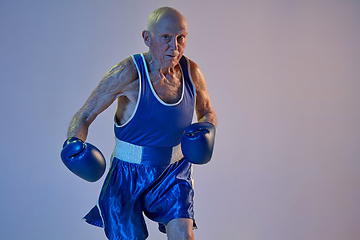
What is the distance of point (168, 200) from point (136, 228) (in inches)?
8.2

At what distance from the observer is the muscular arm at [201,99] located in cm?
266

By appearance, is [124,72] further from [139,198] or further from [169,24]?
[139,198]

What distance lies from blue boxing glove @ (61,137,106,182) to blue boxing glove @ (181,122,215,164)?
40 centimetres

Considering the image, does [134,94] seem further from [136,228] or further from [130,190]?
[136,228]

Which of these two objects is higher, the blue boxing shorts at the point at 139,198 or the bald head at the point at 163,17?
the bald head at the point at 163,17

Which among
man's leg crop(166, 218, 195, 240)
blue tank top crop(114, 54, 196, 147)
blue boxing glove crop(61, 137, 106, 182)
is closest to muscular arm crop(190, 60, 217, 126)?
blue tank top crop(114, 54, 196, 147)

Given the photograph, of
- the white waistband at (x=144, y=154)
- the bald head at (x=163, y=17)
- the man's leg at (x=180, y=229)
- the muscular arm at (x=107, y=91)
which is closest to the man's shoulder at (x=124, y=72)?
the muscular arm at (x=107, y=91)

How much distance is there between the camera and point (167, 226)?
2529mm

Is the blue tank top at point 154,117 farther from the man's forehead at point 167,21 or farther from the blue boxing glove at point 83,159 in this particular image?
the blue boxing glove at point 83,159

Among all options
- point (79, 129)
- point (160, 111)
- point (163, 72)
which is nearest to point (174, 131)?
point (160, 111)

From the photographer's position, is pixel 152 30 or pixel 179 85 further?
pixel 179 85

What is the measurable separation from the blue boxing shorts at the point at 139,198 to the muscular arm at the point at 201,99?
0.89ft

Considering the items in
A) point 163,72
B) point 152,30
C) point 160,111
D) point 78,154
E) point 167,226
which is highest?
point 152,30

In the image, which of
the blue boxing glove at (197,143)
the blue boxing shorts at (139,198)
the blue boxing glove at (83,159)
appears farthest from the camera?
the blue boxing shorts at (139,198)
